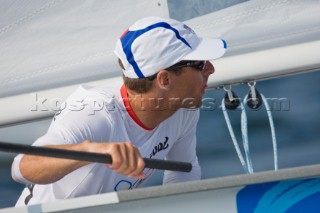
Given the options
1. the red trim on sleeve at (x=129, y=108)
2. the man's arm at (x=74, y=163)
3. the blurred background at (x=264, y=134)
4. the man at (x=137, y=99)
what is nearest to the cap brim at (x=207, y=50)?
the man at (x=137, y=99)

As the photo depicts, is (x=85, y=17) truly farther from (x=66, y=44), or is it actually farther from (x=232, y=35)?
(x=232, y=35)

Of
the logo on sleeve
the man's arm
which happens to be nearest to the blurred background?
the logo on sleeve

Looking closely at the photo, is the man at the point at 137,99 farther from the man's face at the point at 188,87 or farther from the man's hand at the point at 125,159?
the man's hand at the point at 125,159

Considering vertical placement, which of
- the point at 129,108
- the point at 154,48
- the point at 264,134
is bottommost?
the point at 264,134

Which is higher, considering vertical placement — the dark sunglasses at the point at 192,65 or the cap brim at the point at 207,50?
the cap brim at the point at 207,50

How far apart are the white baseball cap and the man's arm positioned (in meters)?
0.25

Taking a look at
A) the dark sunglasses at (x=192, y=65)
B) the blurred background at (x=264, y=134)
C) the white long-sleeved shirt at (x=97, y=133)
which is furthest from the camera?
the blurred background at (x=264, y=134)

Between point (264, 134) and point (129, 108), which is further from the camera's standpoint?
point (264, 134)

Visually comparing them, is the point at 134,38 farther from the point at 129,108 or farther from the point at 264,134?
the point at 264,134

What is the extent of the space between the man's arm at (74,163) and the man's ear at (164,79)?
256 mm

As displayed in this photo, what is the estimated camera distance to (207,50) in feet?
6.33

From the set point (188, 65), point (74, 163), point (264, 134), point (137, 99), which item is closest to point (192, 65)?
point (188, 65)

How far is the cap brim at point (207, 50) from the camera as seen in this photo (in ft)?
6.27

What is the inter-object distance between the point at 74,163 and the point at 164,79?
0.93 feet
